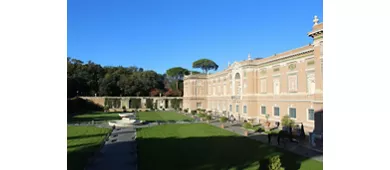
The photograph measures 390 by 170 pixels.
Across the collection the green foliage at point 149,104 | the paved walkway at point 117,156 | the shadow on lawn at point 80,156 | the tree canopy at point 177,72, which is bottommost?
the paved walkway at point 117,156

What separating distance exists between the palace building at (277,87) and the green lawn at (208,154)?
3.16 m

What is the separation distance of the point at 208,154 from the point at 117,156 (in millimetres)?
4614

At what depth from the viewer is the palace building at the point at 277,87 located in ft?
48.8

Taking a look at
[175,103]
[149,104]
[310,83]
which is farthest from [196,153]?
[175,103]

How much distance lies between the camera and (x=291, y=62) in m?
21.5

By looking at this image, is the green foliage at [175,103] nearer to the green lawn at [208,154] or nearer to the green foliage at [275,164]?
the green lawn at [208,154]

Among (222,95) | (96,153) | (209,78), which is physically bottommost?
(96,153)

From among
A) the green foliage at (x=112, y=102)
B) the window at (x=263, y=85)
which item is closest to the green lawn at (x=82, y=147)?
the window at (x=263, y=85)
